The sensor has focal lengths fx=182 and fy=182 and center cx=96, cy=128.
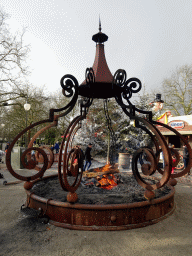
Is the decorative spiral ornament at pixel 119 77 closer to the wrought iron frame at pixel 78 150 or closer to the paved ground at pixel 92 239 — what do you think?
the wrought iron frame at pixel 78 150

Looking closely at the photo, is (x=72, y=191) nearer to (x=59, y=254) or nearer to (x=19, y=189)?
(x=59, y=254)

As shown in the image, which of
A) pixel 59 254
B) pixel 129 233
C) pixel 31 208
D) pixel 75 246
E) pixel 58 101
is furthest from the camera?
pixel 58 101

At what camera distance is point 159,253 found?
10.1ft

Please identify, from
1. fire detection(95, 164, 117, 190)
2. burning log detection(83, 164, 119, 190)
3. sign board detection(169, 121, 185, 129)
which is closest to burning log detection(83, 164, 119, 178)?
burning log detection(83, 164, 119, 190)

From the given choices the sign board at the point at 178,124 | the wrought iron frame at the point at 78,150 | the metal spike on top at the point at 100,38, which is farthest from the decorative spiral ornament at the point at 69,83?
the sign board at the point at 178,124

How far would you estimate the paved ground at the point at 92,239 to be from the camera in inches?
124

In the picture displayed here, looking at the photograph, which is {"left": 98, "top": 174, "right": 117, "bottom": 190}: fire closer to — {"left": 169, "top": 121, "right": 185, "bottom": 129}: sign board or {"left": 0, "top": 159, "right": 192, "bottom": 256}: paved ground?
{"left": 0, "top": 159, "right": 192, "bottom": 256}: paved ground

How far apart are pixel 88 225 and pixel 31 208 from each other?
1.64 meters

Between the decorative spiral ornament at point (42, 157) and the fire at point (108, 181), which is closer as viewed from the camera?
the decorative spiral ornament at point (42, 157)

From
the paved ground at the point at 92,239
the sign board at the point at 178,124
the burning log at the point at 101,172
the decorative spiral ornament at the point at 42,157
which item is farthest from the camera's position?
the sign board at the point at 178,124

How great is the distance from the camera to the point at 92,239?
3504mm

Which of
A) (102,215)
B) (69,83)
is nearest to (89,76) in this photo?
(69,83)

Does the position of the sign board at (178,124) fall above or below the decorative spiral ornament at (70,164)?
above

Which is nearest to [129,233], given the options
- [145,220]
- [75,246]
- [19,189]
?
[145,220]
